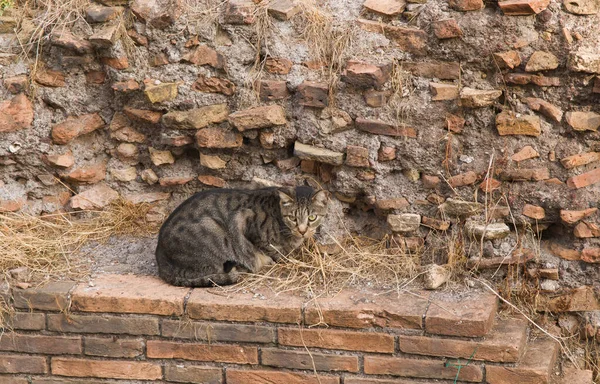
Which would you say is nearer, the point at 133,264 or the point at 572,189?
the point at 572,189

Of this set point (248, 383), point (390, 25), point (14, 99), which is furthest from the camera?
point (14, 99)

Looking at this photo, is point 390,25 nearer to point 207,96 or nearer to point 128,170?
point 207,96

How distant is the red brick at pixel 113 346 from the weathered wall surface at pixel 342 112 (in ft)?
3.27

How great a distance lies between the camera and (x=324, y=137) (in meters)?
4.71

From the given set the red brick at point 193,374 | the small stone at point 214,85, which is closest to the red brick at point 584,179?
the small stone at point 214,85

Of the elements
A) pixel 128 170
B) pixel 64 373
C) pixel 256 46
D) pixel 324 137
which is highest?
pixel 256 46

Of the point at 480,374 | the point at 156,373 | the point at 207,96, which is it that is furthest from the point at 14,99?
the point at 480,374

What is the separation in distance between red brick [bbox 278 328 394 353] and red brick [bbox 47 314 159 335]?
68 centimetres

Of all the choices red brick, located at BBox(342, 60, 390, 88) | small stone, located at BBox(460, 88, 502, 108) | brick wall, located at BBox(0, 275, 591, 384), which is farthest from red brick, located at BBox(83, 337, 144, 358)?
small stone, located at BBox(460, 88, 502, 108)

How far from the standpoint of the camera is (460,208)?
14.9 feet

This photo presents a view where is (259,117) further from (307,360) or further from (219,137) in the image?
(307,360)

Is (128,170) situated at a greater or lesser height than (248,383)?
greater

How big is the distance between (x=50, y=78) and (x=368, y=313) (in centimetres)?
231

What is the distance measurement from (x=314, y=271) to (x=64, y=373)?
1.40 m
